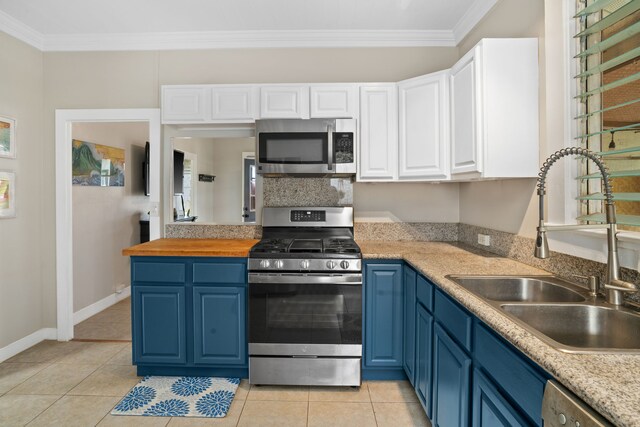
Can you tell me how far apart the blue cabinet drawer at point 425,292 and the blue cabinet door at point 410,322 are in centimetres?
9

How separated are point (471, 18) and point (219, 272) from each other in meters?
2.53

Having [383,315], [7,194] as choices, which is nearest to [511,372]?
[383,315]

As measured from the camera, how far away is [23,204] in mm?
2994

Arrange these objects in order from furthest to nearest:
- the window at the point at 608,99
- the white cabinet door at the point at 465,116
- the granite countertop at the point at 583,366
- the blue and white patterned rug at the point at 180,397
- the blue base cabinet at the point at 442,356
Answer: the blue and white patterned rug at the point at 180,397 < the white cabinet door at the point at 465,116 < the window at the point at 608,99 < the blue base cabinet at the point at 442,356 < the granite countertop at the point at 583,366

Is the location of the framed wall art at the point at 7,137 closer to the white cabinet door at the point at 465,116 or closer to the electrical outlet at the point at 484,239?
the white cabinet door at the point at 465,116

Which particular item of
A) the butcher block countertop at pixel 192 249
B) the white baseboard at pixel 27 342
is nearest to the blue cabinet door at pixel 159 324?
the butcher block countertop at pixel 192 249

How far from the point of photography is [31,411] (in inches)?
86.2

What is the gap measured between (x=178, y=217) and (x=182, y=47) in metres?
1.41

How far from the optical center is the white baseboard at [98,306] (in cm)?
369

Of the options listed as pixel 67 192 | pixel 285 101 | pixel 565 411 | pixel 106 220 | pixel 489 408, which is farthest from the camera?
pixel 106 220

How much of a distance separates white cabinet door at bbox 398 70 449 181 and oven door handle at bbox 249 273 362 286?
2.83 ft

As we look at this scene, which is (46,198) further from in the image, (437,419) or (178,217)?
(437,419)

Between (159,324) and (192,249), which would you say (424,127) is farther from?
(159,324)

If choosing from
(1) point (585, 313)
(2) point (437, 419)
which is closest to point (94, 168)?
(2) point (437, 419)
